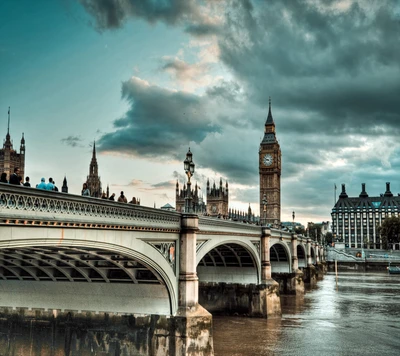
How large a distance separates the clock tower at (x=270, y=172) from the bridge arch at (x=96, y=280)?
151m

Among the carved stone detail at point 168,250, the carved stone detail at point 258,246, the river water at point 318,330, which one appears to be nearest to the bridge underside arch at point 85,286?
the carved stone detail at point 168,250

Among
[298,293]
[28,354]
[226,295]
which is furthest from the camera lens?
[298,293]

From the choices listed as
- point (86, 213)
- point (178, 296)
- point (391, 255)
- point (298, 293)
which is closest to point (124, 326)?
point (178, 296)

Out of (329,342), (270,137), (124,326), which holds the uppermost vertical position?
(270,137)

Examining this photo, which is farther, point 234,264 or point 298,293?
point 298,293

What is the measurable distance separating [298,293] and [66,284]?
40.8 metres

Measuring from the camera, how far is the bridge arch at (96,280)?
19672mm

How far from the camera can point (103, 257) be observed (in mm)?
18953

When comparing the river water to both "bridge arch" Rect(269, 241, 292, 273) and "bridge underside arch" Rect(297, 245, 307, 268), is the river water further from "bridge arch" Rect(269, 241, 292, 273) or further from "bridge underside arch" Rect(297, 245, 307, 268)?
"bridge underside arch" Rect(297, 245, 307, 268)

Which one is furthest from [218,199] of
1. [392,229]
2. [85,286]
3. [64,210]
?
[64,210]

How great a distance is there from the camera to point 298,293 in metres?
59.3

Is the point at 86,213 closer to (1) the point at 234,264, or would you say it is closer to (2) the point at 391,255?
(1) the point at 234,264

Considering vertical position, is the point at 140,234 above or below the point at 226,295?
above

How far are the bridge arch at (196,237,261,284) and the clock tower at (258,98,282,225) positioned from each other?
425ft
